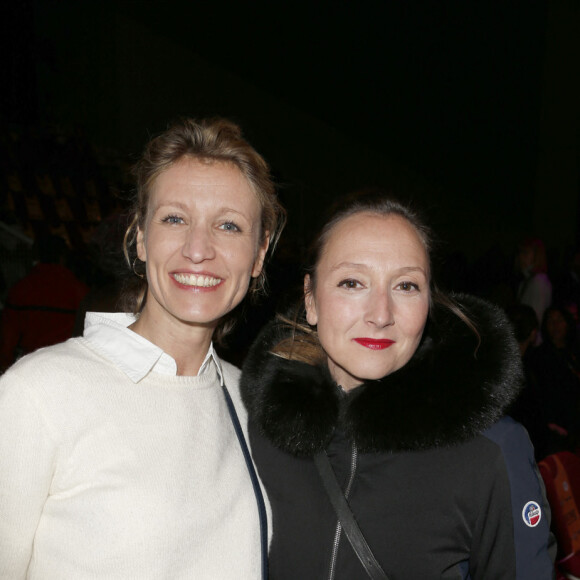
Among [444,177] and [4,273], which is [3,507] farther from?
[444,177]

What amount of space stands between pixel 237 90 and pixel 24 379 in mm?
7889

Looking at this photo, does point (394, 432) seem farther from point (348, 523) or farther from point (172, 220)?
point (172, 220)

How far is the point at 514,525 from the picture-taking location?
124 centimetres

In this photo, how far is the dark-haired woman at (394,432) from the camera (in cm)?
127

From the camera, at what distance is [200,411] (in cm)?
145

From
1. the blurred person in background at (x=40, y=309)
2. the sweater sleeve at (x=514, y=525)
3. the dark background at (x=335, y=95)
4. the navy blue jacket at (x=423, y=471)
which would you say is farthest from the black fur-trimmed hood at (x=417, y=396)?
the dark background at (x=335, y=95)

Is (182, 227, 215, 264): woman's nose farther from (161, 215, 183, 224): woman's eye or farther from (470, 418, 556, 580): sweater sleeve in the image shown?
(470, 418, 556, 580): sweater sleeve

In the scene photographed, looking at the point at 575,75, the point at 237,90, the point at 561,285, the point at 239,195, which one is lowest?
the point at 561,285

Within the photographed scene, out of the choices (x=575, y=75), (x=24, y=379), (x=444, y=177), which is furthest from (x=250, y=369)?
(x=575, y=75)

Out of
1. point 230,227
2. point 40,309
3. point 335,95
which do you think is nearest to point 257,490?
point 230,227

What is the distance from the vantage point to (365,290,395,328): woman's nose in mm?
1370

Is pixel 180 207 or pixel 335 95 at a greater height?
pixel 335 95

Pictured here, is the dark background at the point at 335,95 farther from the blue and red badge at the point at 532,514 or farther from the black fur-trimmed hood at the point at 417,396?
the blue and red badge at the point at 532,514

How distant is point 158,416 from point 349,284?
582 mm
